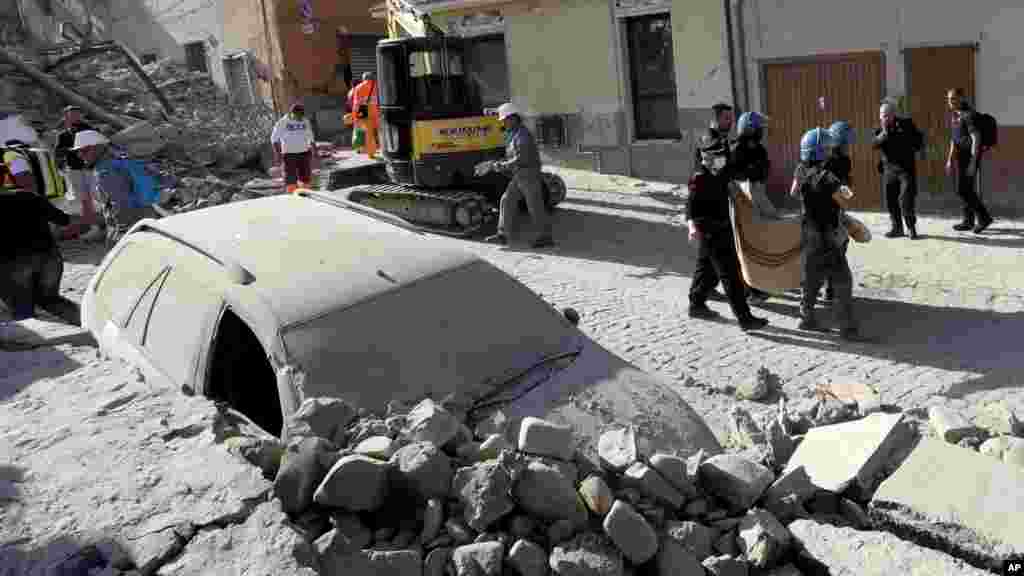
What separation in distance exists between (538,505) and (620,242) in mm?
9969

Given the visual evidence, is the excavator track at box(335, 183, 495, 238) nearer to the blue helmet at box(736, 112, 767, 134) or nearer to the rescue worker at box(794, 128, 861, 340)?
the blue helmet at box(736, 112, 767, 134)

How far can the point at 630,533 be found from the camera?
367cm

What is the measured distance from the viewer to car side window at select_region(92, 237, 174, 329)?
243 inches

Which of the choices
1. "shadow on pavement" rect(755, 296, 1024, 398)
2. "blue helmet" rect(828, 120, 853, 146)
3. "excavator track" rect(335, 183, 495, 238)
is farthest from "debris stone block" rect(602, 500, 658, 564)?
"excavator track" rect(335, 183, 495, 238)

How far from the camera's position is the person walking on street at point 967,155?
11883 mm

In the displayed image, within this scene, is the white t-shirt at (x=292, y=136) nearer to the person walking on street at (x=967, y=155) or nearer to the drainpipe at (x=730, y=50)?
the drainpipe at (x=730, y=50)

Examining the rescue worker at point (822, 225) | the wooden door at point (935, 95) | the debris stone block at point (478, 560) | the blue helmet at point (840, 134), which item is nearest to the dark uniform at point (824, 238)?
the rescue worker at point (822, 225)

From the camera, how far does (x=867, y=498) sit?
14.2 feet

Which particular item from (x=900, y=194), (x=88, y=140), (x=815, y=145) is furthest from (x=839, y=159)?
(x=88, y=140)

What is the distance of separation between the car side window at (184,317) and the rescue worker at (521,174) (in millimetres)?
7120

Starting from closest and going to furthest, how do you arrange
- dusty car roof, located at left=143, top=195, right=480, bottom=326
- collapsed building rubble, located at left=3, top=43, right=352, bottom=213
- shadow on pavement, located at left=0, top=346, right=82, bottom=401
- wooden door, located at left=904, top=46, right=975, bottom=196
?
shadow on pavement, located at left=0, top=346, right=82, bottom=401 < dusty car roof, located at left=143, top=195, right=480, bottom=326 < wooden door, located at left=904, top=46, right=975, bottom=196 < collapsed building rubble, located at left=3, top=43, right=352, bottom=213

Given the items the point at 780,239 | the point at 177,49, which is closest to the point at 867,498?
the point at 780,239

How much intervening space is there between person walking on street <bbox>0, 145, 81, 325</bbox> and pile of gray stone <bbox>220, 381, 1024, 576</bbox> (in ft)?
17.1

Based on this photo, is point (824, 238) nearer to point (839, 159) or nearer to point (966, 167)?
point (839, 159)
